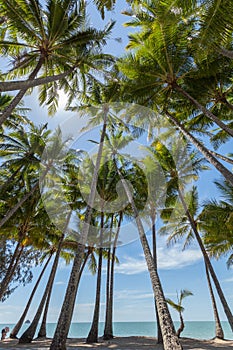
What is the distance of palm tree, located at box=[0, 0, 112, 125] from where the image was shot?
338 inches

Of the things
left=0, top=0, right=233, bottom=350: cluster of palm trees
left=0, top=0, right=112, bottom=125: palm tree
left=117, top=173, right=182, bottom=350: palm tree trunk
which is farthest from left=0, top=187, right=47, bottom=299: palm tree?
left=117, top=173, right=182, bottom=350: palm tree trunk

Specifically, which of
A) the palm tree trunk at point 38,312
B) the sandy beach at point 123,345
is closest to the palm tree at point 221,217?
the sandy beach at point 123,345

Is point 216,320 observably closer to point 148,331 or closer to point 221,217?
point 221,217

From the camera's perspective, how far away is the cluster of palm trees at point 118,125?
28.4 ft

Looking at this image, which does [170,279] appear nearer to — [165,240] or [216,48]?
[165,240]

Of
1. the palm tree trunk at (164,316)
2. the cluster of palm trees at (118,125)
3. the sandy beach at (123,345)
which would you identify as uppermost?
the cluster of palm trees at (118,125)

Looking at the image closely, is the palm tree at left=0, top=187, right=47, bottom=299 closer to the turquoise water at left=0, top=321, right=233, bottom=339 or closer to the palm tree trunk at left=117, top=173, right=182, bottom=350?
the palm tree trunk at left=117, top=173, right=182, bottom=350

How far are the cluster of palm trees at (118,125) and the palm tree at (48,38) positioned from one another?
4cm

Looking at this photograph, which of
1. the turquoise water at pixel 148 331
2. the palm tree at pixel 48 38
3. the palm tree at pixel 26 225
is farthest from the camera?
the turquoise water at pixel 148 331

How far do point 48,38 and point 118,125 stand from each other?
26.1 feet

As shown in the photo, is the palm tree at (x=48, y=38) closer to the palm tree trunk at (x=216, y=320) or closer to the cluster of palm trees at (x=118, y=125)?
the cluster of palm trees at (x=118, y=125)

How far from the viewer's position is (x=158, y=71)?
10.6 meters

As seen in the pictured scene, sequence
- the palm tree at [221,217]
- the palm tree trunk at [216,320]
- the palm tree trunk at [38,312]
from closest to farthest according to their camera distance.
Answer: the palm tree at [221,217], the palm tree trunk at [38,312], the palm tree trunk at [216,320]

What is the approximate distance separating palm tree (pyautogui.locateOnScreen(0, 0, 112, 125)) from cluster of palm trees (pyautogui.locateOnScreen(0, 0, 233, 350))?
0.15 ft
